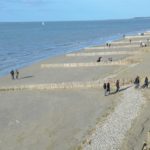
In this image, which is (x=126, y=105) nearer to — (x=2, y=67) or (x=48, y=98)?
(x=48, y=98)

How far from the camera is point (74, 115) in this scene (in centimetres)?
2916

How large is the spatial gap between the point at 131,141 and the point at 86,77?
25031mm

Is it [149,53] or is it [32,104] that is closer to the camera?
[32,104]

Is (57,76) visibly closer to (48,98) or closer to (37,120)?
(48,98)

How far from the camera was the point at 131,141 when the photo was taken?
835 inches

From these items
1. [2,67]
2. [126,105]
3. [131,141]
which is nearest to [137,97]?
[126,105]

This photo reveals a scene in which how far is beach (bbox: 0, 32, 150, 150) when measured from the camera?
22.7 m

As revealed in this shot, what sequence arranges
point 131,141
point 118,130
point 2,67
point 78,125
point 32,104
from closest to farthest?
point 131,141, point 118,130, point 78,125, point 32,104, point 2,67

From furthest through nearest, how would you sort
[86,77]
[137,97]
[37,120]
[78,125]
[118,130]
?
1. [86,77]
2. [137,97]
3. [37,120]
4. [78,125]
5. [118,130]

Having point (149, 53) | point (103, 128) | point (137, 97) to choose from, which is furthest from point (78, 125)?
point (149, 53)

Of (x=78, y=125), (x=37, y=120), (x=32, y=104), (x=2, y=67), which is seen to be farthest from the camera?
(x=2, y=67)

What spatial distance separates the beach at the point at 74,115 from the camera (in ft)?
74.5

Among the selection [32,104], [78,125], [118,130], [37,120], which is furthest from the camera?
[32,104]

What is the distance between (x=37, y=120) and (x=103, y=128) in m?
6.31
